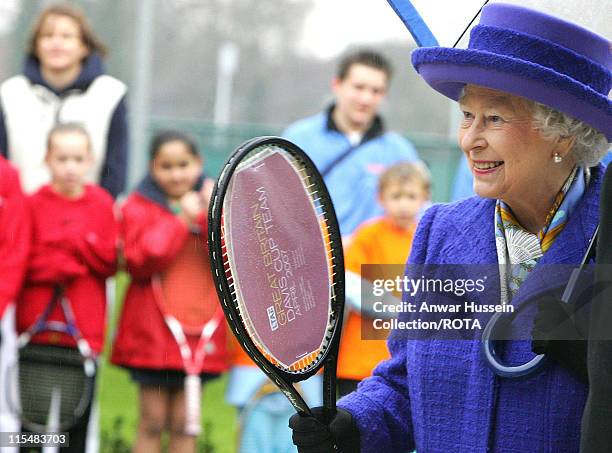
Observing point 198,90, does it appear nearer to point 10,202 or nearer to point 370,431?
point 10,202

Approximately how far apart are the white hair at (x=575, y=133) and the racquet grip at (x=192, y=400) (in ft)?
8.43

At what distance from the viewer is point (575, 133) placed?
7.57 ft

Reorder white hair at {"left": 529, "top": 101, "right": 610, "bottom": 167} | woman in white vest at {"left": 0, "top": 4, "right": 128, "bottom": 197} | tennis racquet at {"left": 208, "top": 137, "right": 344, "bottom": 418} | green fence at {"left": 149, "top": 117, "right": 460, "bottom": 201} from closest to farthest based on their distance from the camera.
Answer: tennis racquet at {"left": 208, "top": 137, "right": 344, "bottom": 418} → white hair at {"left": 529, "top": 101, "right": 610, "bottom": 167} → woman in white vest at {"left": 0, "top": 4, "right": 128, "bottom": 197} → green fence at {"left": 149, "top": 117, "right": 460, "bottom": 201}

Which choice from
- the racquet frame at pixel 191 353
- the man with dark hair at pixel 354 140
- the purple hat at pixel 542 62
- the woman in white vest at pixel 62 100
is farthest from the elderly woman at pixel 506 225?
the woman in white vest at pixel 62 100

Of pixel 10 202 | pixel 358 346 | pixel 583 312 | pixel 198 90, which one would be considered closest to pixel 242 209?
pixel 583 312

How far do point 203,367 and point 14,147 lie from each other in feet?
3.88

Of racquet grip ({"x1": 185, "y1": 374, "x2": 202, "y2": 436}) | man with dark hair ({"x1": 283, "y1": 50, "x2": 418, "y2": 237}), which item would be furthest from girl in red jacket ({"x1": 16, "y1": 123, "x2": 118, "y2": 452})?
man with dark hair ({"x1": 283, "y1": 50, "x2": 418, "y2": 237})

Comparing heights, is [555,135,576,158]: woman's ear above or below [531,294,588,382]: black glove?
Result: above

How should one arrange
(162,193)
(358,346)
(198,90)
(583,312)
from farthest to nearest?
(198,90) < (162,193) < (358,346) < (583,312)

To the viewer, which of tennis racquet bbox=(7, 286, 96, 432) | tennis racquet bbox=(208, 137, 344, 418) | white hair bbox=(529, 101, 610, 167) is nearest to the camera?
tennis racquet bbox=(208, 137, 344, 418)

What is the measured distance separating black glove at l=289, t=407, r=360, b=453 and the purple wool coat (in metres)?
0.08

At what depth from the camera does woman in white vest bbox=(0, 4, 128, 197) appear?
471cm

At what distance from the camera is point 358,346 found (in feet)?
14.4

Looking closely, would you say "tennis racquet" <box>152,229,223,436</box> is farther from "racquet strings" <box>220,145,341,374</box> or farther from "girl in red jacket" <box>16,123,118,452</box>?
"racquet strings" <box>220,145,341,374</box>
